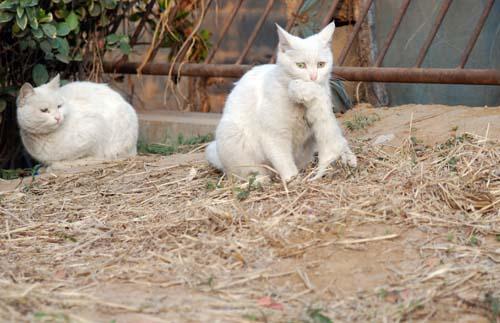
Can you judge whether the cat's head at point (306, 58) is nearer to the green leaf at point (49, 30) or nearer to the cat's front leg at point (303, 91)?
the cat's front leg at point (303, 91)

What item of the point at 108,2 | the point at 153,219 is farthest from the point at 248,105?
the point at 108,2

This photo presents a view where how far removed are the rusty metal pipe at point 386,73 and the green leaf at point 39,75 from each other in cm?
96

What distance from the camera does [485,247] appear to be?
3.35 meters

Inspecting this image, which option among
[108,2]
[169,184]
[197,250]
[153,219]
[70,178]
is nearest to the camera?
[197,250]

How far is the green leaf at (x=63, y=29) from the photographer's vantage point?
21.1ft

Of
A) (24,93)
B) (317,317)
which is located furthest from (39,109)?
(317,317)

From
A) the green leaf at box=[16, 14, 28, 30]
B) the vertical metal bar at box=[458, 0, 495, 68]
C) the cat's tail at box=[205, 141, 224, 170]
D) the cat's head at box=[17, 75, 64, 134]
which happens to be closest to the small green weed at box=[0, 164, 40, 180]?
the cat's head at box=[17, 75, 64, 134]

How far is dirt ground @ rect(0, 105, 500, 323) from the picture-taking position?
A: 9.62ft

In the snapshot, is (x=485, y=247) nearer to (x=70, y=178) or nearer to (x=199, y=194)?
(x=199, y=194)

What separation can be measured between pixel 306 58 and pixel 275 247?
115 cm

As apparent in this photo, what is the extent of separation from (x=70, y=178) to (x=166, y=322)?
9.22 ft

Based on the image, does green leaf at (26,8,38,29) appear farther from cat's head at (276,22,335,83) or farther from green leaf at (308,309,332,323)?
green leaf at (308,309,332,323)

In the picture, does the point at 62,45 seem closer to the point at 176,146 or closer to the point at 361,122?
the point at 176,146

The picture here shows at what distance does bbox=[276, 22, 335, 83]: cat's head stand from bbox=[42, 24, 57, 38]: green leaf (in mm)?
2646
